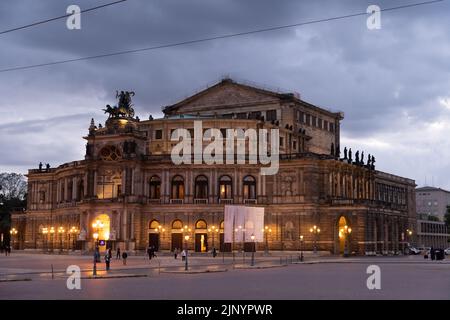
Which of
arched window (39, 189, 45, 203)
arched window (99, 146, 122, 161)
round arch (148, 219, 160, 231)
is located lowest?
round arch (148, 219, 160, 231)

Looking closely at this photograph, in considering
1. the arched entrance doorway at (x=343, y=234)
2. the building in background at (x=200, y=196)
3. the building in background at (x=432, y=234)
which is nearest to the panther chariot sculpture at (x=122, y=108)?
the building in background at (x=200, y=196)

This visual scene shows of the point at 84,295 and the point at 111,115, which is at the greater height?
the point at 111,115

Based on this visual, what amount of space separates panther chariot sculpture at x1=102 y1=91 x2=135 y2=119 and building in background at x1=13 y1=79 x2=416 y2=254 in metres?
0.18

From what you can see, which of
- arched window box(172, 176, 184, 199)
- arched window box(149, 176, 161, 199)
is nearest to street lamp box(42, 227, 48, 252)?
arched window box(149, 176, 161, 199)

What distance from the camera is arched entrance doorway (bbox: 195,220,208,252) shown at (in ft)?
317

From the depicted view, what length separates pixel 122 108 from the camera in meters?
103

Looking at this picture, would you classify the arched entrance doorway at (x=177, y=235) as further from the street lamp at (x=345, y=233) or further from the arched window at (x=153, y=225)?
the street lamp at (x=345, y=233)

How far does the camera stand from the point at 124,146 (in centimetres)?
9888

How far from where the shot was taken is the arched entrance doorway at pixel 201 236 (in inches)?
3809

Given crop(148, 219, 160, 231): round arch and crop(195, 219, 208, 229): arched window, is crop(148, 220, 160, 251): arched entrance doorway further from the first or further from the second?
crop(195, 219, 208, 229): arched window

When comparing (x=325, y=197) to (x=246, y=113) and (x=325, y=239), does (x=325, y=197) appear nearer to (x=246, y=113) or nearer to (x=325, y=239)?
(x=325, y=239)
